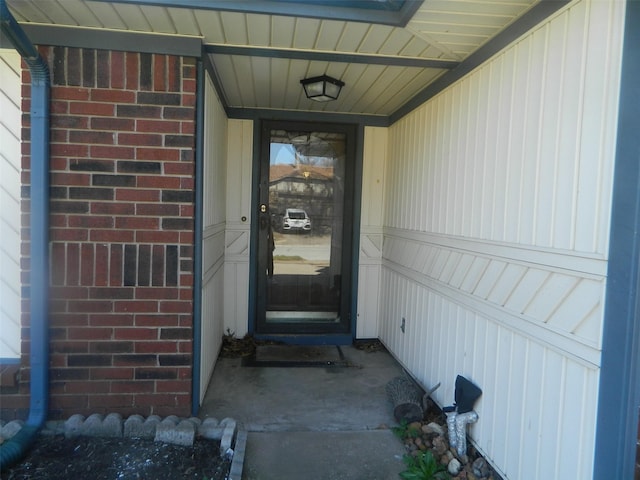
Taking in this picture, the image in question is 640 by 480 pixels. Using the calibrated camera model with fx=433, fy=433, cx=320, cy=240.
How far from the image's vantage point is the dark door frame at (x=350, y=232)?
14.1 feet

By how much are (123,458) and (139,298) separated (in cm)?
90

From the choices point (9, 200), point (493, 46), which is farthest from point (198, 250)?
point (493, 46)

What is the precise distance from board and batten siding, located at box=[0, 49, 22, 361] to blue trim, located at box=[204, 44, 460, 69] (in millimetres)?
1207

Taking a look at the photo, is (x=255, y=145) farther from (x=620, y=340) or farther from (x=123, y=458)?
(x=620, y=340)

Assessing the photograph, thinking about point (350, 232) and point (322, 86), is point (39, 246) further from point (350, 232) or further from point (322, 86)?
point (350, 232)

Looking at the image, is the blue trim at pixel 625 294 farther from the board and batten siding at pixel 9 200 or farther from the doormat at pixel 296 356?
the board and batten siding at pixel 9 200

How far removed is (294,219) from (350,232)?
591mm

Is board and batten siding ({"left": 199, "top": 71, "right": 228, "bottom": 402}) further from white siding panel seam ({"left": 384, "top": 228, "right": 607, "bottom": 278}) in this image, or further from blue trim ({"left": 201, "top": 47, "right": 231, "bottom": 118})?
white siding panel seam ({"left": 384, "top": 228, "right": 607, "bottom": 278})

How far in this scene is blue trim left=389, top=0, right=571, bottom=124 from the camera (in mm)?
1981

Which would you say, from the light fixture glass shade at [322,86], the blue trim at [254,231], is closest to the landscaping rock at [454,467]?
the blue trim at [254,231]

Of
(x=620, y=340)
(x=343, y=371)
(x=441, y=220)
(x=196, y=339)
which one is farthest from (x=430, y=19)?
(x=343, y=371)

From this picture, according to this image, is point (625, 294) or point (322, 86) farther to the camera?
point (322, 86)

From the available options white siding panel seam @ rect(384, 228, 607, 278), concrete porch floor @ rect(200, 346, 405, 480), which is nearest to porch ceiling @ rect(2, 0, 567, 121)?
white siding panel seam @ rect(384, 228, 607, 278)

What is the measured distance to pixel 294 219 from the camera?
174 inches
